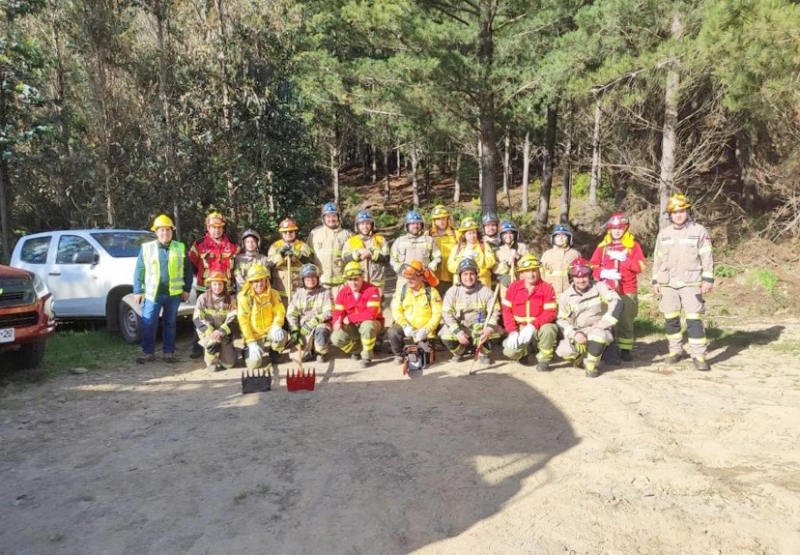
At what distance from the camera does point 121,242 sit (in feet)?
27.0

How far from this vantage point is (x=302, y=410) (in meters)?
5.18

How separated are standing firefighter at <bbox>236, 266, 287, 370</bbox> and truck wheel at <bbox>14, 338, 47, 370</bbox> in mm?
2248

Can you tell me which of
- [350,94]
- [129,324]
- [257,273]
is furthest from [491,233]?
[350,94]

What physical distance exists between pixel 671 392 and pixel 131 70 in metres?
13.7

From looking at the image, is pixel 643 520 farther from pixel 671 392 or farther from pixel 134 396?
pixel 134 396

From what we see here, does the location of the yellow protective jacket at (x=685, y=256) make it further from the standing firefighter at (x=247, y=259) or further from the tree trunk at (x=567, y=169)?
the tree trunk at (x=567, y=169)

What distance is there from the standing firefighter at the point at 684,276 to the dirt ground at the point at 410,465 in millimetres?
499

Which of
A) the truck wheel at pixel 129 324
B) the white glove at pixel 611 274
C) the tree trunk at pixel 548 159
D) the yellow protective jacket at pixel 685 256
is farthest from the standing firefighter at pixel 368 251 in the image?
the tree trunk at pixel 548 159

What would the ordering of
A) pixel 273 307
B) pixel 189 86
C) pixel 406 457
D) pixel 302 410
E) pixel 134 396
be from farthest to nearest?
pixel 189 86 → pixel 273 307 → pixel 134 396 → pixel 302 410 → pixel 406 457

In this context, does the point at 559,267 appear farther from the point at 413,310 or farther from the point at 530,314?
the point at 413,310

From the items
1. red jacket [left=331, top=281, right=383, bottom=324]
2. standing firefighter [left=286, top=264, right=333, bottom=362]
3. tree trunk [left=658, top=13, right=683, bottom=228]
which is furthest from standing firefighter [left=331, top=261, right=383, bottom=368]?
tree trunk [left=658, top=13, right=683, bottom=228]

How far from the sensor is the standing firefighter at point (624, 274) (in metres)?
6.76

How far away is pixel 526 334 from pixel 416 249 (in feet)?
6.09

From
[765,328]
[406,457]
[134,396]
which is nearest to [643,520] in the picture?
[406,457]
